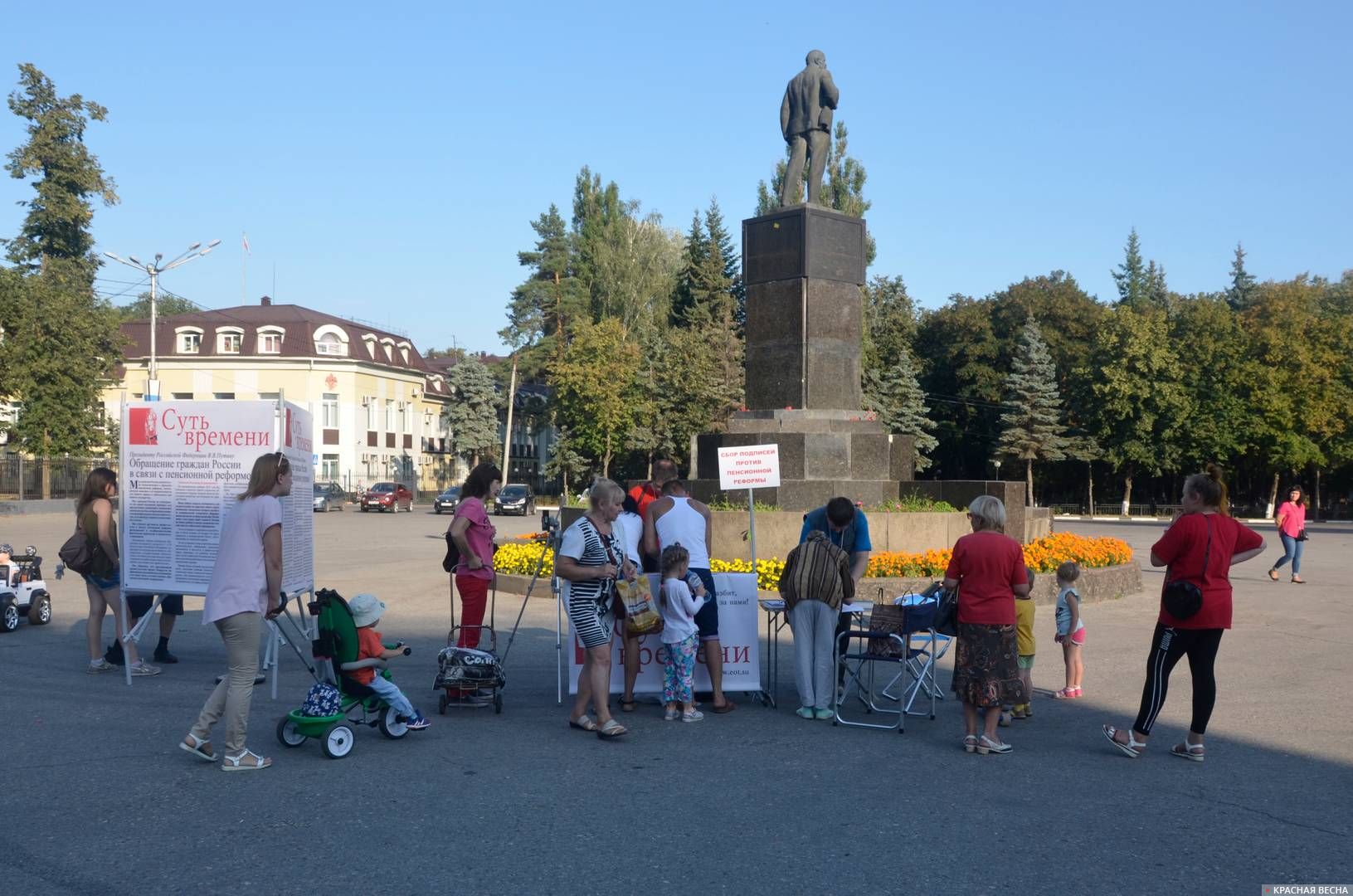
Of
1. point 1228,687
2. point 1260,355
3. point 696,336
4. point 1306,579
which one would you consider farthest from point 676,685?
point 1260,355

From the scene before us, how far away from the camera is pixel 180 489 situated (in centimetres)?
980

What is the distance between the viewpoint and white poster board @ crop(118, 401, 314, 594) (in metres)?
9.62

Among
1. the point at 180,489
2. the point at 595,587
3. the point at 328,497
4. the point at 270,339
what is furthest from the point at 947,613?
the point at 270,339

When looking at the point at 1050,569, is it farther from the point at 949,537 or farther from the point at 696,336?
the point at 696,336

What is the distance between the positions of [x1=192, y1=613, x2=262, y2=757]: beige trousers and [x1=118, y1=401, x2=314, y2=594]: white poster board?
2.82 meters

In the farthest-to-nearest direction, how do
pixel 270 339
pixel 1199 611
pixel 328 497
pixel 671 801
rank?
1. pixel 270 339
2. pixel 328 497
3. pixel 1199 611
4. pixel 671 801

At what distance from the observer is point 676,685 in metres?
8.42

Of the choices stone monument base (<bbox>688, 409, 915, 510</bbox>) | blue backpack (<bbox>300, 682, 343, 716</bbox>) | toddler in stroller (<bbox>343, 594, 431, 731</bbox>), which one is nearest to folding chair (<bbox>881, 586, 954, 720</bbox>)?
toddler in stroller (<bbox>343, 594, 431, 731</bbox>)

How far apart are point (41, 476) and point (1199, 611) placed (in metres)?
48.5

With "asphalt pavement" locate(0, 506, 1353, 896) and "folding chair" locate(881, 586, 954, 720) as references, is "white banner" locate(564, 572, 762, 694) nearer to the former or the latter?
"asphalt pavement" locate(0, 506, 1353, 896)

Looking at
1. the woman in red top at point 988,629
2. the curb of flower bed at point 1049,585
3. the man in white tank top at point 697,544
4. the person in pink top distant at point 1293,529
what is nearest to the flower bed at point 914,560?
the curb of flower bed at point 1049,585

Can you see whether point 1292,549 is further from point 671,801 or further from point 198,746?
point 198,746

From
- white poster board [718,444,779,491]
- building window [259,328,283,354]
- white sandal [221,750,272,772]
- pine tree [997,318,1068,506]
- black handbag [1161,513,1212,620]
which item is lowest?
white sandal [221,750,272,772]

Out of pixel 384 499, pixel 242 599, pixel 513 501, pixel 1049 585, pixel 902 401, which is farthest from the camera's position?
pixel 902 401
